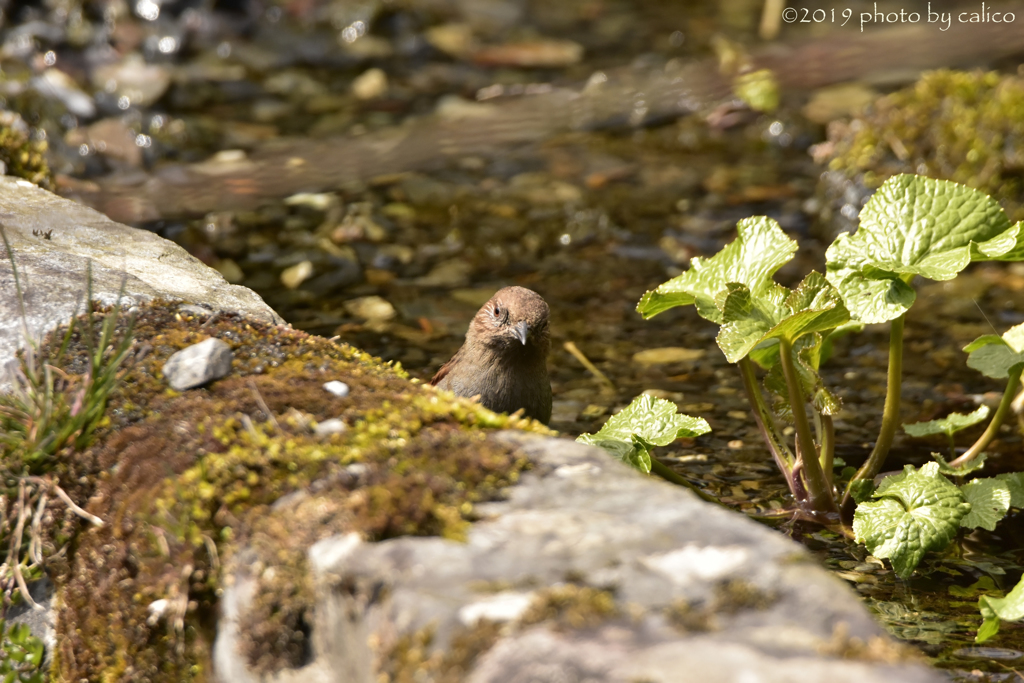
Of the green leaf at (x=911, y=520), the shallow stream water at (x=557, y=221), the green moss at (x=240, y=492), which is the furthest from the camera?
the shallow stream water at (x=557, y=221)

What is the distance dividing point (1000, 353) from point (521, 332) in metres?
2.06

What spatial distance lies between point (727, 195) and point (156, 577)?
6.36 m

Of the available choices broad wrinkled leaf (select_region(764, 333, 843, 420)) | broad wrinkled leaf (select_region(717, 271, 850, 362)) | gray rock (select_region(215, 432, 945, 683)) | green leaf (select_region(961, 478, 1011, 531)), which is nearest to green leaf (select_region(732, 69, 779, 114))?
broad wrinkled leaf (select_region(764, 333, 843, 420))

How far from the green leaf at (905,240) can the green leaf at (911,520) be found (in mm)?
668

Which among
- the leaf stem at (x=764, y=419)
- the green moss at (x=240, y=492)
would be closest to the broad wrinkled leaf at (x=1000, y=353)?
the leaf stem at (x=764, y=419)

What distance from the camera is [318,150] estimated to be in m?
8.19

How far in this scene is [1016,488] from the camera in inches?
154

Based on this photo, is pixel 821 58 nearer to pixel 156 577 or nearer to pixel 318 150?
pixel 318 150

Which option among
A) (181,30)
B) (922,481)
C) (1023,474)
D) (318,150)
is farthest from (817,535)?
(181,30)

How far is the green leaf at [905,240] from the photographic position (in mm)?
3545

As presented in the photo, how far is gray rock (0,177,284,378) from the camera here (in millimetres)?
3141

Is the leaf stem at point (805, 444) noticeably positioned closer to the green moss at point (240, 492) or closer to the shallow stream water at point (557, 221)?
the shallow stream water at point (557, 221)

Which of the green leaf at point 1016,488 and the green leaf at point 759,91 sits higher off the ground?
the green leaf at point 759,91

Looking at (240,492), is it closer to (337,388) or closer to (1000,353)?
(337,388)
